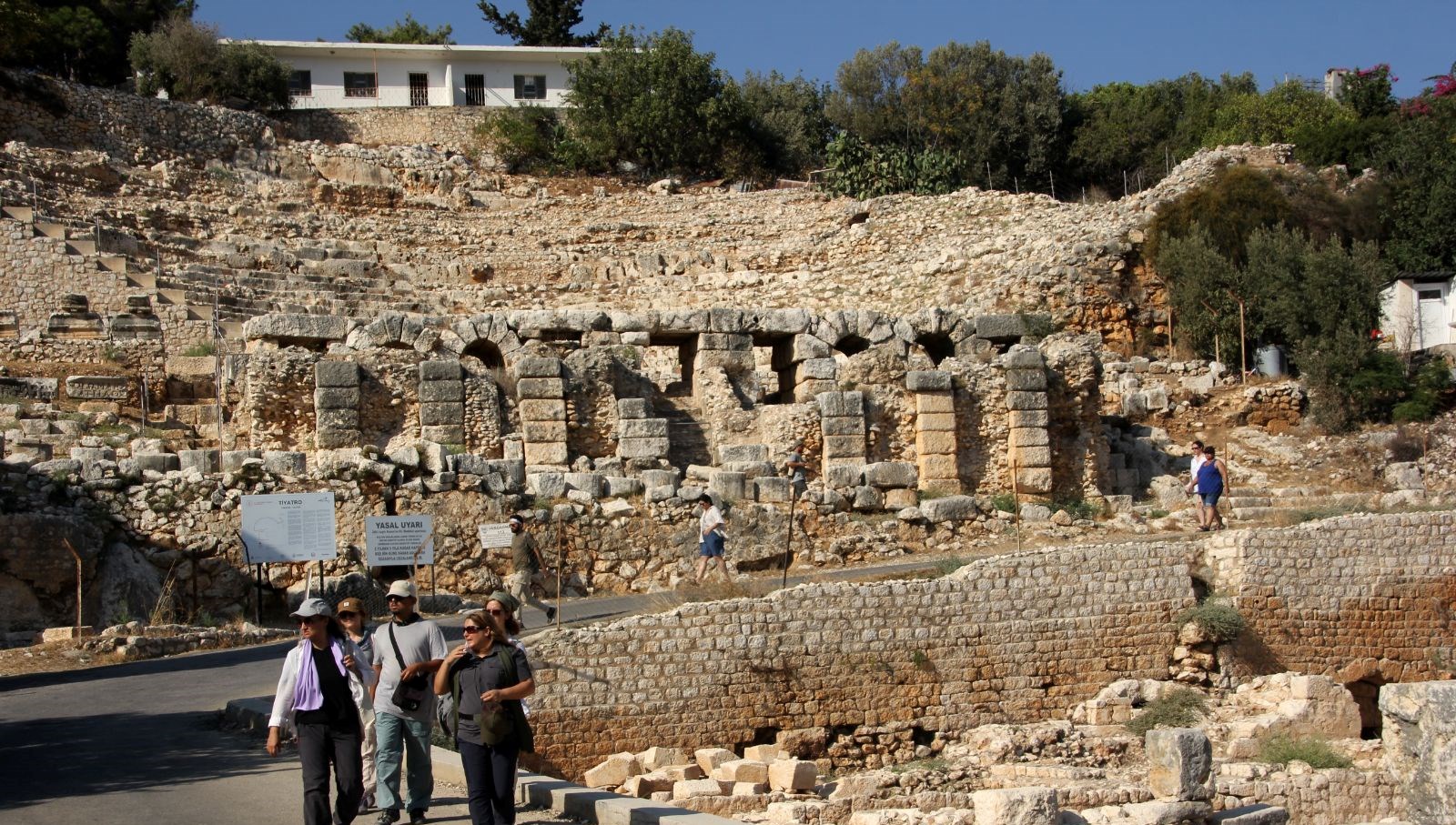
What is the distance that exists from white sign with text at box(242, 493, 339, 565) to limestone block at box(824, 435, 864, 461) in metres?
7.34

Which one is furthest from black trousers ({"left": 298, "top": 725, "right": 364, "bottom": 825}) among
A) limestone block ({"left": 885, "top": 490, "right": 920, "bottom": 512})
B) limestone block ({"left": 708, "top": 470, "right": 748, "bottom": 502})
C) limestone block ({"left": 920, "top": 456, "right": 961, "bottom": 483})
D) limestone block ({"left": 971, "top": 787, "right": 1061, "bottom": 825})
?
limestone block ({"left": 920, "top": 456, "right": 961, "bottom": 483})

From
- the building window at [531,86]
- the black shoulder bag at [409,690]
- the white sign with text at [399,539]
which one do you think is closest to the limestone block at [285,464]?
the white sign with text at [399,539]

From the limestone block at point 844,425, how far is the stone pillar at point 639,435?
2.12m

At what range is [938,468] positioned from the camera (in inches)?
809

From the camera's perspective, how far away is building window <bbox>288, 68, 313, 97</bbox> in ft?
155

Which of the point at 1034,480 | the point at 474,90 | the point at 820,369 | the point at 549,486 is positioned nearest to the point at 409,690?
the point at 549,486

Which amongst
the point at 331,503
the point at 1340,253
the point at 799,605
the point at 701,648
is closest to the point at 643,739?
the point at 701,648

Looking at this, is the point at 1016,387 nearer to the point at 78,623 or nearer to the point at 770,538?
the point at 770,538

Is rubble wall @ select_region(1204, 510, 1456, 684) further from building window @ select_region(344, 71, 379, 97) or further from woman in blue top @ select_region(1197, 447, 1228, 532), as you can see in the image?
building window @ select_region(344, 71, 379, 97)

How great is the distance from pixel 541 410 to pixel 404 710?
455 inches

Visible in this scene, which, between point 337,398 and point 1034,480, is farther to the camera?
point 1034,480

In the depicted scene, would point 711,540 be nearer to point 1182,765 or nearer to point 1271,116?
point 1182,765

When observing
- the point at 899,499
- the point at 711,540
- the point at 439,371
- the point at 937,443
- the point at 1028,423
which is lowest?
the point at 711,540

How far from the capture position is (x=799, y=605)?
1305cm
